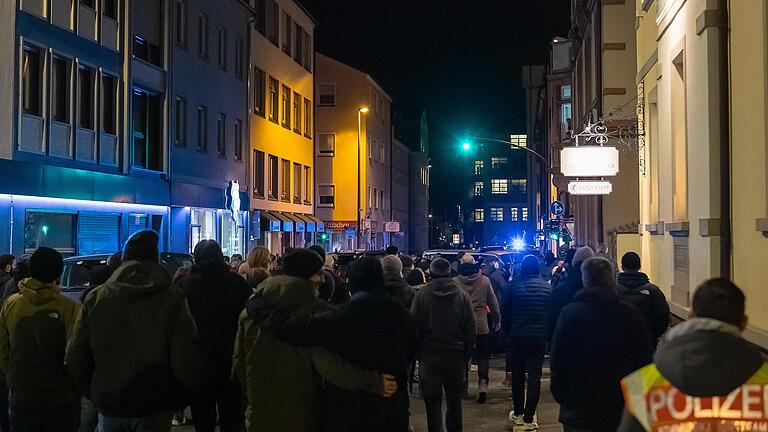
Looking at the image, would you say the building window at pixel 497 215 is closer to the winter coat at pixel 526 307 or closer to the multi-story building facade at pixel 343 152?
the multi-story building facade at pixel 343 152

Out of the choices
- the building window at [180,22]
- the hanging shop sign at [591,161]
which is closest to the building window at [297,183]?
the building window at [180,22]

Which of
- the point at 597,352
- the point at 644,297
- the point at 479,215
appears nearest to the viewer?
the point at 597,352

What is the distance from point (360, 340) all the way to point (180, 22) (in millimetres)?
27510

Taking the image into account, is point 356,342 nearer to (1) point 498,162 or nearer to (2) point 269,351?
(2) point 269,351

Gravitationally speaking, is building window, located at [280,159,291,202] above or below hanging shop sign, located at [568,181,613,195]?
above

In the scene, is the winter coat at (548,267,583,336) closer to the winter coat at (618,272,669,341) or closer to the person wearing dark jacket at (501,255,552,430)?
the winter coat at (618,272,669,341)

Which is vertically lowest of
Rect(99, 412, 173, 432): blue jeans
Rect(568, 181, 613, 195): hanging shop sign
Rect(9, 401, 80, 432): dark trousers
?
Rect(9, 401, 80, 432): dark trousers

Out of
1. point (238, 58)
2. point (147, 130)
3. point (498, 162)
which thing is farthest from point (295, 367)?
point (498, 162)

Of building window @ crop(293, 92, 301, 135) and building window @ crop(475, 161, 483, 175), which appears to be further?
building window @ crop(475, 161, 483, 175)

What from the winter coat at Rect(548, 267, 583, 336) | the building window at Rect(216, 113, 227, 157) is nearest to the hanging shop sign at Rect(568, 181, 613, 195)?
the winter coat at Rect(548, 267, 583, 336)

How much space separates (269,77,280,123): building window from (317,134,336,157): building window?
14611mm

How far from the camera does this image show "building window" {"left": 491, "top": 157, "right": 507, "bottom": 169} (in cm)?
12412

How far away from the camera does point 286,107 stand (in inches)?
1751

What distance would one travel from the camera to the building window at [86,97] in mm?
24562
